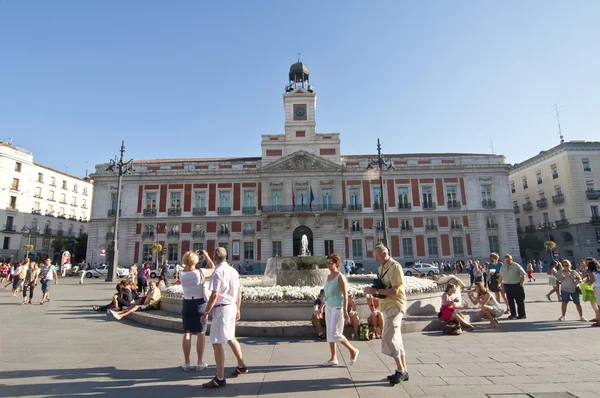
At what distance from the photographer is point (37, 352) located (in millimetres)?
5586

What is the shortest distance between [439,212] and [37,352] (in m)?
34.6

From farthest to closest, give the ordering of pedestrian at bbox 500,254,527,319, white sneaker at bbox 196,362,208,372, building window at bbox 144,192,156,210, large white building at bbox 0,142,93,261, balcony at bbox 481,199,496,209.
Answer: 1. large white building at bbox 0,142,93,261
2. building window at bbox 144,192,156,210
3. balcony at bbox 481,199,496,209
4. pedestrian at bbox 500,254,527,319
5. white sneaker at bbox 196,362,208,372

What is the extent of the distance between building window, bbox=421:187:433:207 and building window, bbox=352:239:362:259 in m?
7.89

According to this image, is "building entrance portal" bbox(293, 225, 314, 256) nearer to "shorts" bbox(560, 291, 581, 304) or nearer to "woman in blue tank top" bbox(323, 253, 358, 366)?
"shorts" bbox(560, 291, 581, 304)

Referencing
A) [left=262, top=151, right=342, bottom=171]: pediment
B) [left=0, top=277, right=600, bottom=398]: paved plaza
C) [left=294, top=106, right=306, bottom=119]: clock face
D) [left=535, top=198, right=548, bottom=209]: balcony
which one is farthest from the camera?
[left=535, top=198, right=548, bottom=209]: balcony

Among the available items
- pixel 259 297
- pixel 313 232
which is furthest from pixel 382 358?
pixel 313 232

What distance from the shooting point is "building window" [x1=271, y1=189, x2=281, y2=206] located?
3506 cm

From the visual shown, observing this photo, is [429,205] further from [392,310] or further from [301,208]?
[392,310]

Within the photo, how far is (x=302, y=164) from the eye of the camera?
3531 centimetres

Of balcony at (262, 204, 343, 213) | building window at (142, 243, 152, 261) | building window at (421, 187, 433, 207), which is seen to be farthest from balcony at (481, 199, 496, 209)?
building window at (142, 243, 152, 261)

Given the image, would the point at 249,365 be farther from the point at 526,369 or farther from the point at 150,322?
the point at 150,322

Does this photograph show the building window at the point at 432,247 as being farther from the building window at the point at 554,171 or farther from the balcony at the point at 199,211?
the balcony at the point at 199,211

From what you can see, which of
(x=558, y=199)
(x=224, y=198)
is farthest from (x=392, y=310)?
(x=558, y=199)

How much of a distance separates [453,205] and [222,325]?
115 ft
